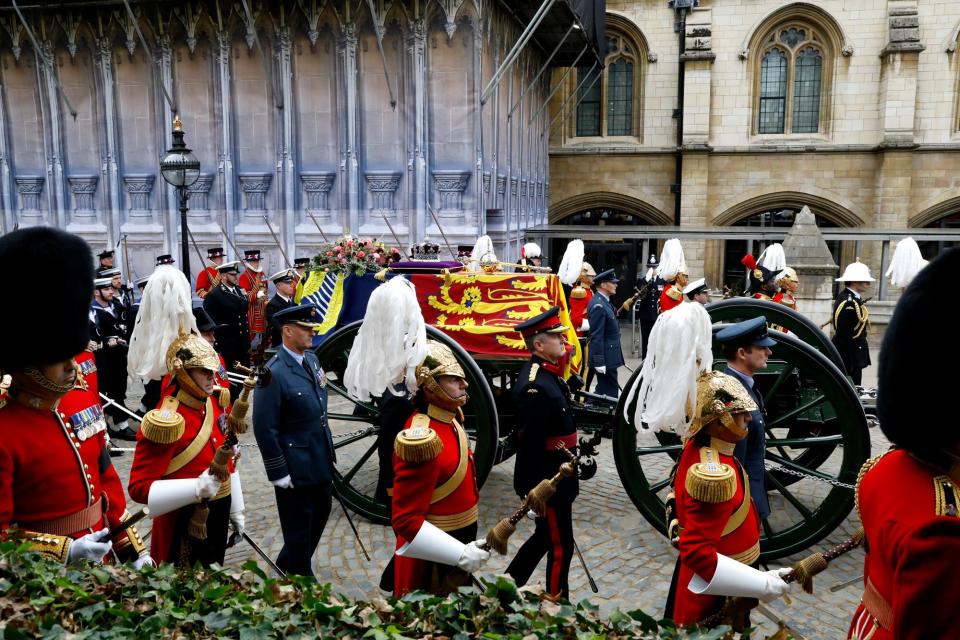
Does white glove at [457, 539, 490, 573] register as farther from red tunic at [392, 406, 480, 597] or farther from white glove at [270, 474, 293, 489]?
white glove at [270, 474, 293, 489]

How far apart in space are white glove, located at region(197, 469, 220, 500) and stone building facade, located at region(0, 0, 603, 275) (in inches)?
408

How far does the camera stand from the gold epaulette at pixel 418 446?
3400 millimetres

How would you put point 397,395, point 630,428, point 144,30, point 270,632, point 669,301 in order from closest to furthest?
point 270,632 → point 397,395 → point 630,428 → point 669,301 → point 144,30

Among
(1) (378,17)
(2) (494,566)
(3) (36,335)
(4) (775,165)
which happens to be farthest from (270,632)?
(4) (775,165)

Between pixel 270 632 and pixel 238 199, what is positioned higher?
pixel 238 199

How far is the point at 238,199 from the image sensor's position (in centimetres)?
1480

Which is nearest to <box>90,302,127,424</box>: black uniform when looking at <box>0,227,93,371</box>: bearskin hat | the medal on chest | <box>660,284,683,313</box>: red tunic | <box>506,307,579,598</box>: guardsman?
the medal on chest

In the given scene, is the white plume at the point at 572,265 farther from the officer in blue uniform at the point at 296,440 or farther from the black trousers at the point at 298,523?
the black trousers at the point at 298,523

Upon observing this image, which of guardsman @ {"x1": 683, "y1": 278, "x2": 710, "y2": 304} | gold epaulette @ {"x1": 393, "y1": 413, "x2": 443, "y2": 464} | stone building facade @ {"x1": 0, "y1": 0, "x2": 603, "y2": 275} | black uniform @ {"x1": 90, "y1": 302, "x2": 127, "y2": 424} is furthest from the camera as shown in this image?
stone building facade @ {"x1": 0, "y1": 0, "x2": 603, "y2": 275}

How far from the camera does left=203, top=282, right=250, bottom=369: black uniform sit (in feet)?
31.8

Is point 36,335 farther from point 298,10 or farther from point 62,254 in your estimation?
point 298,10

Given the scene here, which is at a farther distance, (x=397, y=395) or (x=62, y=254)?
(x=397, y=395)

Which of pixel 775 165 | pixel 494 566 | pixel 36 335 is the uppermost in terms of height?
pixel 775 165

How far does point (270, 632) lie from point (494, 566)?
311cm
